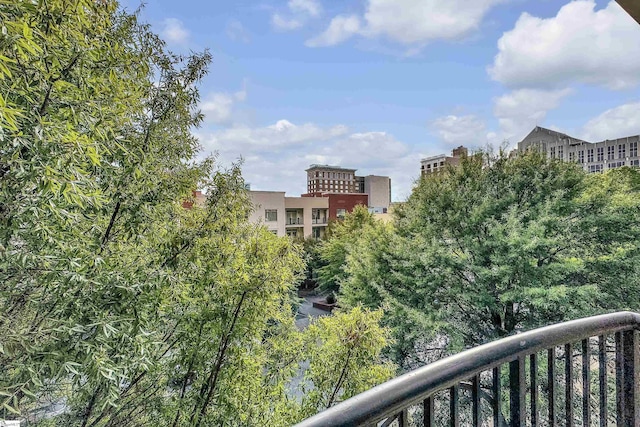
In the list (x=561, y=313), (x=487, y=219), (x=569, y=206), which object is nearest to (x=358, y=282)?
(x=487, y=219)

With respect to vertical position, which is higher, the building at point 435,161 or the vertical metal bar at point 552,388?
the building at point 435,161

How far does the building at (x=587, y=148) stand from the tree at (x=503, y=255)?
548 mm

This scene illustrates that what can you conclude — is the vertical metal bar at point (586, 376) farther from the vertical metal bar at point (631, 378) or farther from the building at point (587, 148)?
the building at point (587, 148)

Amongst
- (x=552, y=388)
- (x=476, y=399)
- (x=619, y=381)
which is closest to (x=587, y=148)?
A: (x=619, y=381)

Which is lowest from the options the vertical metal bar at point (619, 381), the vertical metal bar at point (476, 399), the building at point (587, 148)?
the vertical metal bar at point (619, 381)

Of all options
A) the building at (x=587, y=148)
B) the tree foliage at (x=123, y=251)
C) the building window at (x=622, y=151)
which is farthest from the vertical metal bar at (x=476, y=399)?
the building window at (x=622, y=151)

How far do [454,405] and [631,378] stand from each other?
0.65 metres

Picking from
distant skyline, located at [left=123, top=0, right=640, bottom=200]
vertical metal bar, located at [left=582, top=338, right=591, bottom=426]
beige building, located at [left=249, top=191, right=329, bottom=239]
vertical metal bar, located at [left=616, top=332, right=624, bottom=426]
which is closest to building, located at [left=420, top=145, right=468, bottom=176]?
distant skyline, located at [left=123, top=0, right=640, bottom=200]

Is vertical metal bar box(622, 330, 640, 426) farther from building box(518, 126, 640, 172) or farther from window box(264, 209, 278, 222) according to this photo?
window box(264, 209, 278, 222)

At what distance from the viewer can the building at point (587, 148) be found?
566cm

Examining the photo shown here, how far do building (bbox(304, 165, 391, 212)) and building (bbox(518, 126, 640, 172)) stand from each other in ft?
27.1

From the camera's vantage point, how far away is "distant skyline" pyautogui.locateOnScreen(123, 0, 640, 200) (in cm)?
315

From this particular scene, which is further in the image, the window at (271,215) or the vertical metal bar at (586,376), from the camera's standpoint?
the window at (271,215)

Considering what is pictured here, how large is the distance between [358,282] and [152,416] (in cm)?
399
